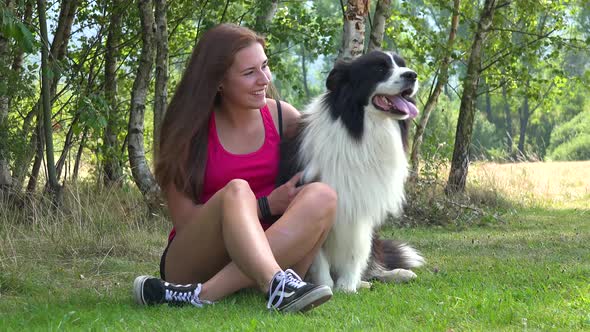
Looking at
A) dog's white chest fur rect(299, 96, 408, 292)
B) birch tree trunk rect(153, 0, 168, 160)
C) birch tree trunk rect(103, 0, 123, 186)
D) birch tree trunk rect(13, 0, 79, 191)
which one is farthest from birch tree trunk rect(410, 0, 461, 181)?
dog's white chest fur rect(299, 96, 408, 292)

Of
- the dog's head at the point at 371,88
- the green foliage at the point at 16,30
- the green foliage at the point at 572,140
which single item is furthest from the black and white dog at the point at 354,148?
the green foliage at the point at 572,140

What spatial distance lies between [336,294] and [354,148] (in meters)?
0.78

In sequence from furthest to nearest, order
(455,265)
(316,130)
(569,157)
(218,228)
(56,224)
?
1. (569,157)
2. (56,224)
3. (455,265)
4. (316,130)
5. (218,228)

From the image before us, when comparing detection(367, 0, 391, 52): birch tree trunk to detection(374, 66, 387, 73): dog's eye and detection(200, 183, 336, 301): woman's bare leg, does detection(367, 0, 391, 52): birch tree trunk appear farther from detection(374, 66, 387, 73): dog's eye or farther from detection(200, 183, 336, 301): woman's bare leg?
detection(200, 183, 336, 301): woman's bare leg

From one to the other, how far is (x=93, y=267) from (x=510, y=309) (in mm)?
2997

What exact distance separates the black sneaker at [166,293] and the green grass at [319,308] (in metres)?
0.10

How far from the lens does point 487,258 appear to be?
597 cm

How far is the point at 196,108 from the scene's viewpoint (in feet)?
14.0

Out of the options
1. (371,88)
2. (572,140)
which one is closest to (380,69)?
(371,88)

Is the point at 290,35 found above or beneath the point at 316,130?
above

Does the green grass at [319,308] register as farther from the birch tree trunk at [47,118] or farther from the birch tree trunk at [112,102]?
the birch tree trunk at [112,102]

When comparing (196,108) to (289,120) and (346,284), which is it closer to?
(289,120)

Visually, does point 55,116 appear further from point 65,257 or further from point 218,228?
point 218,228

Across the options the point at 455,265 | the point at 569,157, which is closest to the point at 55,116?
the point at 455,265
